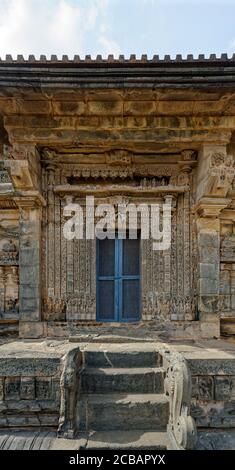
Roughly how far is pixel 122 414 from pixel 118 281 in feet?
8.28

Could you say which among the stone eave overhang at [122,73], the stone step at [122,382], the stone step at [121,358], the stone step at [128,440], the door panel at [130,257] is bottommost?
the stone step at [128,440]

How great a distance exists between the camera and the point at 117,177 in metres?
5.54

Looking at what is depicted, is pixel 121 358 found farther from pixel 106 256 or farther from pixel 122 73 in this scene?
pixel 122 73

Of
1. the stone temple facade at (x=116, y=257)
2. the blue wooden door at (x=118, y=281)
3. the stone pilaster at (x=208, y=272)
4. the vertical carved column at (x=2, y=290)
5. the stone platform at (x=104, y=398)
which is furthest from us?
the blue wooden door at (x=118, y=281)

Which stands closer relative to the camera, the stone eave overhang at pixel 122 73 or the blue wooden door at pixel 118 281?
the stone eave overhang at pixel 122 73

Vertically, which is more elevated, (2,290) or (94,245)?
(94,245)

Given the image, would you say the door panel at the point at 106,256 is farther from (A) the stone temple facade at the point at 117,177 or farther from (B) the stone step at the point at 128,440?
(B) the stone step at the point at 128,440

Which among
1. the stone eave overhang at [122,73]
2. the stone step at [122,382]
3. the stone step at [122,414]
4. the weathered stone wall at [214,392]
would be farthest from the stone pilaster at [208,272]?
the stone eave overhang at [122,73]

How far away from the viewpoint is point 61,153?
18.0 ft

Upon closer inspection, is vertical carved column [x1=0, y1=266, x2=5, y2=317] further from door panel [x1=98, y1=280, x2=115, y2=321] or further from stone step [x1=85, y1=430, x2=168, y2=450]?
stone step [x1=85, y1=430, x2=168, y2=450]

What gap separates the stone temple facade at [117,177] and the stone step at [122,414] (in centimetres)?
192

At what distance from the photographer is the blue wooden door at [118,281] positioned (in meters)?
5.54

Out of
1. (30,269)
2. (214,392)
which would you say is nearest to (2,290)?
(30,269)

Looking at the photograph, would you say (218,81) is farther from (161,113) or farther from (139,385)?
(139,385)
